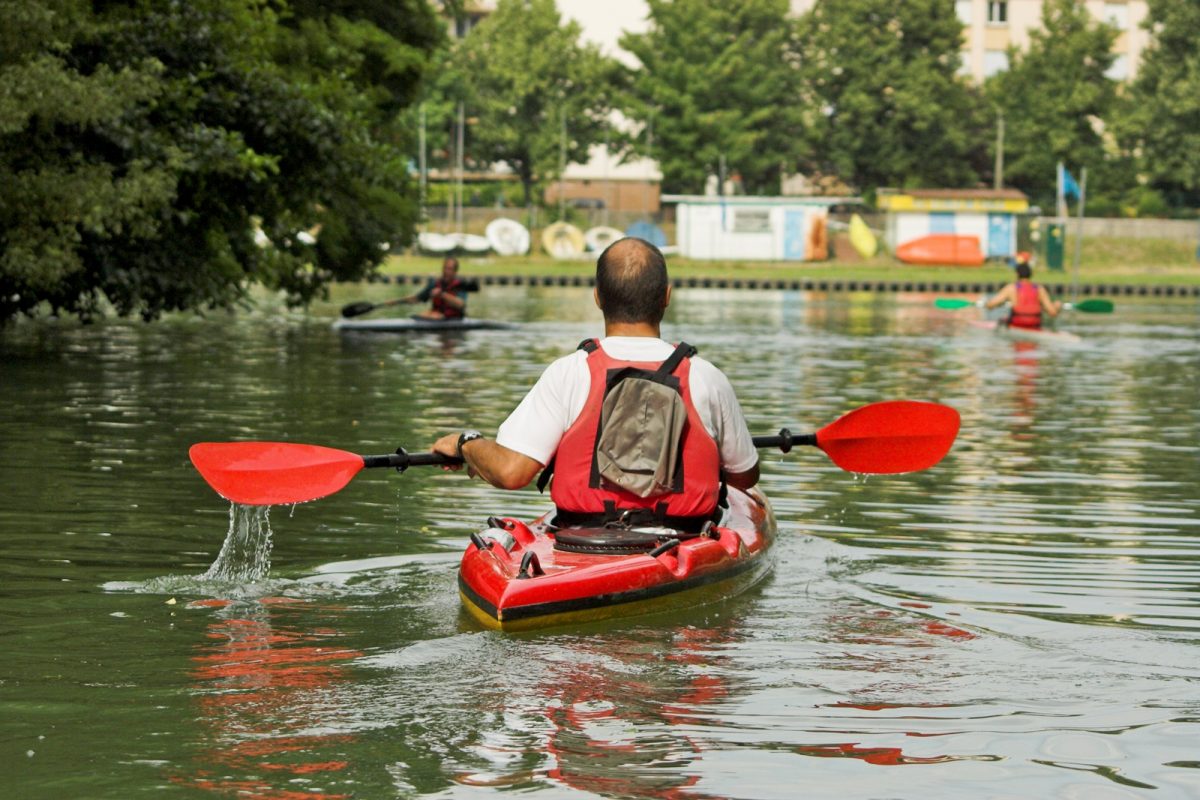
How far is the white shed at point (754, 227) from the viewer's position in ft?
240

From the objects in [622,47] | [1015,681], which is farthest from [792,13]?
[1015,681]

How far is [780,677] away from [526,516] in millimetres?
4751

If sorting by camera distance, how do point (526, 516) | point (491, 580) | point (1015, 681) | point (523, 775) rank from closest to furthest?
point (523, 775)
point (1015, 681)
point (491, 580)
point (526, 516)

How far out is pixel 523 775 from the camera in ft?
20.0

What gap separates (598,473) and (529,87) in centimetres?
7456

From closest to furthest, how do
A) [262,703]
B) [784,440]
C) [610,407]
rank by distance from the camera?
[262,703] < [610,407] < [784,440]

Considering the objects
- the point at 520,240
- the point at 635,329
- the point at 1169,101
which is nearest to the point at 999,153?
the point at 1169,101

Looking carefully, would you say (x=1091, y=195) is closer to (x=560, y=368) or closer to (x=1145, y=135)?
(x=1145, y=135)

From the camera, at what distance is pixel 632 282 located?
823 cm

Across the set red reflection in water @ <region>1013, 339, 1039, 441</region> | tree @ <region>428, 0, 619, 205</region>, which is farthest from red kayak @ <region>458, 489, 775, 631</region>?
tree @ <region>428, 0, 619, 205</region>

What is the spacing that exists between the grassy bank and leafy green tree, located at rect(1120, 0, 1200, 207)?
4133mm

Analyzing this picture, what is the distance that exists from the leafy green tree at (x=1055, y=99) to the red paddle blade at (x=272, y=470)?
73747mm

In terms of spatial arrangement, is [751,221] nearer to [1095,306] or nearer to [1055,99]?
[1055,99]

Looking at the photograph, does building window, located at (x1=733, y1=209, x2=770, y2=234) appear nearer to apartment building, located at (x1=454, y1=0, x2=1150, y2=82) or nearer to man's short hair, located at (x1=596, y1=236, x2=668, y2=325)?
apartment building, located at (x1=454, y1=0, x2=1150, y2=82)
